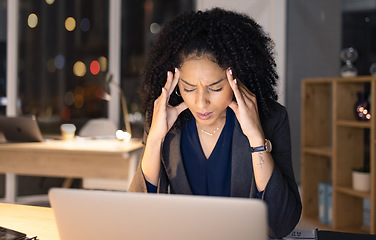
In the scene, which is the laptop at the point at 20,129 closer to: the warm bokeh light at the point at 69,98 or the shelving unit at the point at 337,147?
the warm bokeh light at the point at 69,98

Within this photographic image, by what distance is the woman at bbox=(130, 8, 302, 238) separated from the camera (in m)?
1.30

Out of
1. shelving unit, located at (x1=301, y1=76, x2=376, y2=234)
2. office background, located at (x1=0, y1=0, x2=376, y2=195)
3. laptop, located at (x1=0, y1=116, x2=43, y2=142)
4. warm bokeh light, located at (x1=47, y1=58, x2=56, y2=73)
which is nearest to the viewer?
laptop, located at (x1=0, y1=116, x2=43, y2=142)

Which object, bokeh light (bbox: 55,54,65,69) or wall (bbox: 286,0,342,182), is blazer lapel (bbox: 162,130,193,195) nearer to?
wall (bbox: 286,0,342,182)

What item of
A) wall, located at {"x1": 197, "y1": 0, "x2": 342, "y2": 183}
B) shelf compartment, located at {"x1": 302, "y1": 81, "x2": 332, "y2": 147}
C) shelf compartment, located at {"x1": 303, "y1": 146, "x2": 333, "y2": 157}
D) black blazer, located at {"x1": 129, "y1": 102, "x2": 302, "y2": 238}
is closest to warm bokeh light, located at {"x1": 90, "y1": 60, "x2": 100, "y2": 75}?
wall, located at {"x1": 197, "y1": 0, "x2": 342, "y2": 183}

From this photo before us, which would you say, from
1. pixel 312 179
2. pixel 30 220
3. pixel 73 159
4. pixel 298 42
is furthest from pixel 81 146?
pixel 298 42

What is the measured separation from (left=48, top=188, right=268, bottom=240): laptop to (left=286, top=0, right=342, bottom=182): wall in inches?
138

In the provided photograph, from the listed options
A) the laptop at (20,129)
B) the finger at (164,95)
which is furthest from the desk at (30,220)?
the laptop at (20,129)

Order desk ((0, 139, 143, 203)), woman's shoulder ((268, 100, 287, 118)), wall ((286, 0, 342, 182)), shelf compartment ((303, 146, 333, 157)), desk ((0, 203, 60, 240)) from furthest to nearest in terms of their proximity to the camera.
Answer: wall ((286, 0, 342, 182)) < shelf compartment ((303, 146, 333, 157)) < desk ((0, 139, 143, 203)) < woman's shoulder ((268, 100, 287, 118)) < desk ((0, 203, 60, 240))

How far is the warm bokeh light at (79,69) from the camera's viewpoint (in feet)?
15.0

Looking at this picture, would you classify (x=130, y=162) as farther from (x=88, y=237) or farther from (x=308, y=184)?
(x=88, y=237)

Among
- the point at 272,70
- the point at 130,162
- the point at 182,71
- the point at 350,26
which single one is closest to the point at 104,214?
the point at 182,71

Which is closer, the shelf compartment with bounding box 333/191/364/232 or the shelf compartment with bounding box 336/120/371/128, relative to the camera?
the shelf compartment with bounding box 336/120/371/128

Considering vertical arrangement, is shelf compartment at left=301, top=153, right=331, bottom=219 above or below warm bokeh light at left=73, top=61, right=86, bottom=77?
below

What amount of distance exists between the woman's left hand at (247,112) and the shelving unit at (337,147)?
193 centimetres
